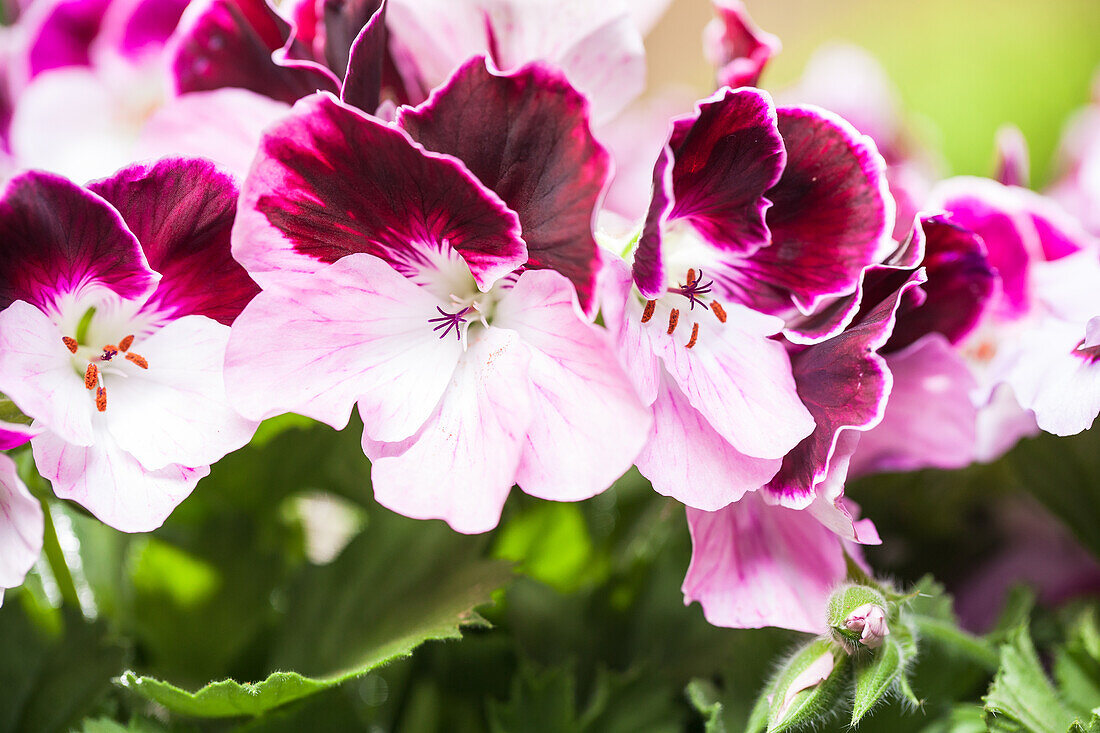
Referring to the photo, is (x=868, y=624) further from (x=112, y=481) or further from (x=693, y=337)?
(x=112, y=481)

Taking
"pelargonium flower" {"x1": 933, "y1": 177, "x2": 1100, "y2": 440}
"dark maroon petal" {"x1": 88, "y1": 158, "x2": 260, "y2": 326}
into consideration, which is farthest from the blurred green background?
"dark maroon petal" {"x1": 88, "y1": 158, "x2": 260, "y2": 326}

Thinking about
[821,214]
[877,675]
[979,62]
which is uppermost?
[821,214]

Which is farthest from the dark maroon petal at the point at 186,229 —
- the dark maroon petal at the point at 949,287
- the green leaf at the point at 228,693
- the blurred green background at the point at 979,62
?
the blurred green background at the point at 979,62

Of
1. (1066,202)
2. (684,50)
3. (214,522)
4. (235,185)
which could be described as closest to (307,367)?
(235,185)

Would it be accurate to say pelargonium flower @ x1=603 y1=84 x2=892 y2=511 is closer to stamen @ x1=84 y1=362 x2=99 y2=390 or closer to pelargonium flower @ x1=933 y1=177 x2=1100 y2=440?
pelargonium flower @ x1=933 y1=177 x2=1100 y2=440

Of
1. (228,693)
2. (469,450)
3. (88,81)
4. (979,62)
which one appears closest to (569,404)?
(469,450)

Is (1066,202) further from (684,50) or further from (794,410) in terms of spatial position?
(684,50)

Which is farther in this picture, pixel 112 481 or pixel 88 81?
pixel 88 81
